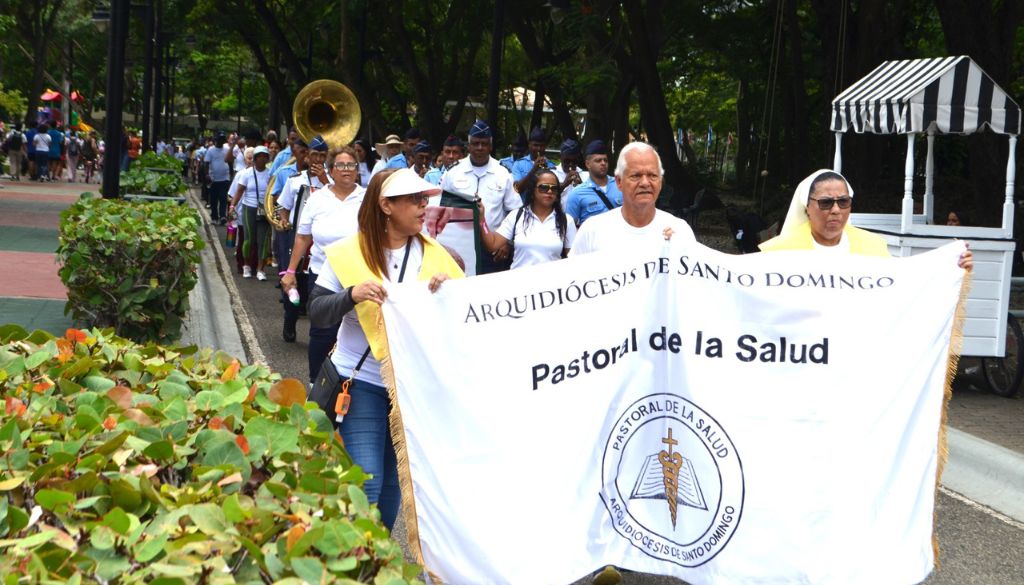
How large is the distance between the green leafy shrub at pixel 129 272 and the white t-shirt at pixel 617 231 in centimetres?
467

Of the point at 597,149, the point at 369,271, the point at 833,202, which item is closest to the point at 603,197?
the point at 597,149

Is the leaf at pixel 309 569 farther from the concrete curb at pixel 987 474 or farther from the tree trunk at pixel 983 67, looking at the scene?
the tree trunk at pixel 983 67

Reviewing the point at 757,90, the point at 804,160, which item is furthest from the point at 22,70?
the point at 804,160

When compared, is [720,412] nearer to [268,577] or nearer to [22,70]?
[268,577]

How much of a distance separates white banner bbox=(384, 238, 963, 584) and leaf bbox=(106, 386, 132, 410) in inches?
61.7

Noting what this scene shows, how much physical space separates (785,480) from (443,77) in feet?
140

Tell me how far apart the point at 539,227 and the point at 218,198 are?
69.6 feet

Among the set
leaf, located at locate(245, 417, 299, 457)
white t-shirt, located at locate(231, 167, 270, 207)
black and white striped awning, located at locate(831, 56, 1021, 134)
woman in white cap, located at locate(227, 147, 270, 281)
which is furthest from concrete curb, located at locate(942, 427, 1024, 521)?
white t-shirt, located at locate(231, 167, 270, 207)

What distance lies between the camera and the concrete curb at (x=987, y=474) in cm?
768

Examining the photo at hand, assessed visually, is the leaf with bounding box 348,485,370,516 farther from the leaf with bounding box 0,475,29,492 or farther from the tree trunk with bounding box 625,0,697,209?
the tree trunk with bounding box 625,0,697,209

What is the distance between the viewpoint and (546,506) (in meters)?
4.94

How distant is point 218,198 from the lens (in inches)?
1168

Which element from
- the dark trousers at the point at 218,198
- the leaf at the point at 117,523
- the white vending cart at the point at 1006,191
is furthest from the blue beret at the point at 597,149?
the dark trousers at the point at 218,198

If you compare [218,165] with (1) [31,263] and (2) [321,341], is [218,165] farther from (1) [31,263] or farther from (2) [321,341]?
(2) [321,341]
